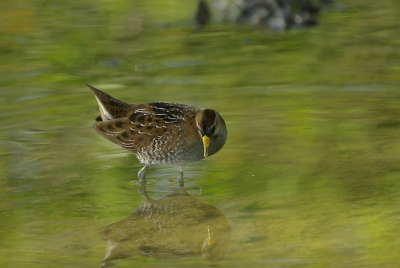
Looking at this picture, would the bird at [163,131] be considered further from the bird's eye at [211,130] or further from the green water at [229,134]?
the green water at [229,134]

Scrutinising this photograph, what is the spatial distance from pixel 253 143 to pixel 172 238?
6.68ft

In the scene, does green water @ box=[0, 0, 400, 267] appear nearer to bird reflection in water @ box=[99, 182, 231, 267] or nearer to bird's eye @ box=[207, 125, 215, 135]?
bird reflection in water @ box=[99, 182, 231, 267]

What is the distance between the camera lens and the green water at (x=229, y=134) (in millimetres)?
5629

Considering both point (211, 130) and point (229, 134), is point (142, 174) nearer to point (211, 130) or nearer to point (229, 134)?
point (211, 130)

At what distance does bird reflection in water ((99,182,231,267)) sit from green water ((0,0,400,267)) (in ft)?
0.14

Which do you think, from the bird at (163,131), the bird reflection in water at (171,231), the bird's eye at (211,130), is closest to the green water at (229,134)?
the bird reflection in water at (171,231)

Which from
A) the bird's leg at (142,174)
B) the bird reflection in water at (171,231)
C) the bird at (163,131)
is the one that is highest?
the bird at (163,131)

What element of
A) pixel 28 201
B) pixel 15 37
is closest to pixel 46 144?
pixel 28 201

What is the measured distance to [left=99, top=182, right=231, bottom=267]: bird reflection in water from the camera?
5.45 m

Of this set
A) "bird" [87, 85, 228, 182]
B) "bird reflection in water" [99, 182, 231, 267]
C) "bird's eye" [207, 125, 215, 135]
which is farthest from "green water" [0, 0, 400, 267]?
"bird's eye" [207, 125, 215, 135]

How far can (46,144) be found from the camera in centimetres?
773

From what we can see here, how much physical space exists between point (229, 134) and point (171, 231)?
2.07m

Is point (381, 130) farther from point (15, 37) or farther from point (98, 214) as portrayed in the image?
point (15, 37)

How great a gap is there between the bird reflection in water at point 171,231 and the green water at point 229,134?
4cm
